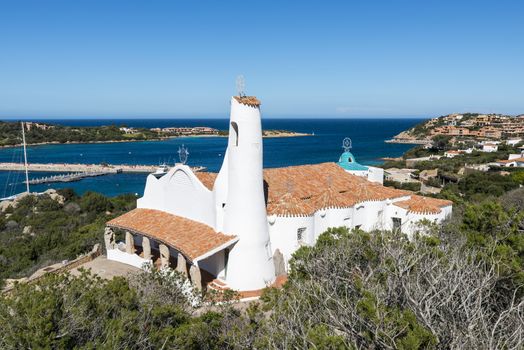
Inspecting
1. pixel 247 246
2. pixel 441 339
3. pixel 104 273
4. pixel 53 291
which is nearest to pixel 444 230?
pixel 247 246

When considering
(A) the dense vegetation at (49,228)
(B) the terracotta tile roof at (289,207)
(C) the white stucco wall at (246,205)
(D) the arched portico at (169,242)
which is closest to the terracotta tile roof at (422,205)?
(B) the terracotta tile roof at (289,207)

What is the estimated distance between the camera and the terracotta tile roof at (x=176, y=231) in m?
19.5

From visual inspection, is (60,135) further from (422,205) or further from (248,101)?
(422,205)

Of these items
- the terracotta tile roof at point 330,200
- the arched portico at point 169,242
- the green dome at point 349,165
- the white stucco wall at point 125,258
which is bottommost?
the white stucco wall at point 125,258

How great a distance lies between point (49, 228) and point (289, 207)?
104 ft

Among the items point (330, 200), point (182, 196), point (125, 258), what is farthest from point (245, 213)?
point (125, 258)

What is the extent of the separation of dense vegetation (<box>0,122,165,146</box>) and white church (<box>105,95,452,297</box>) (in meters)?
158

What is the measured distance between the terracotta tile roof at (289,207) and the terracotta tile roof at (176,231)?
3.01m

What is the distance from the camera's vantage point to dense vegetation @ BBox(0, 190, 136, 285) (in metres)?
31.1

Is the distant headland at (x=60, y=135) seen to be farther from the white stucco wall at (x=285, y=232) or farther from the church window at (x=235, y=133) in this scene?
the white stucco wall at (x=285, y=232)

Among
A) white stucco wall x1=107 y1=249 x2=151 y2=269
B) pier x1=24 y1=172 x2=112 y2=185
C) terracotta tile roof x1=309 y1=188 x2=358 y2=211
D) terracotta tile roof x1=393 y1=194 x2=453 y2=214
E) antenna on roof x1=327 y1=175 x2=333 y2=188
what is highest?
antenna on roof x1=327 y1=175 x2=333 y2=188

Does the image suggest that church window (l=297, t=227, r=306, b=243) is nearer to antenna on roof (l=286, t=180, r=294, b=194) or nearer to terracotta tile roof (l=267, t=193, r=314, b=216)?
terracotta tile roof (l=267, t=193, r=314, b=216)

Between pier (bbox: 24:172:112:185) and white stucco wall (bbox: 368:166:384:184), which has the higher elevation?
white stucco wall (bbox: 368:166:384:184)

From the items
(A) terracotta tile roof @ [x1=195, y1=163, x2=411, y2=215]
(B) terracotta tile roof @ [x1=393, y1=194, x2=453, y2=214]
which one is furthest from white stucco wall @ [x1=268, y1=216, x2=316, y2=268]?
(B) terracotta tile roof @ [x1=393, y1=194, x2=453, y2=214]
